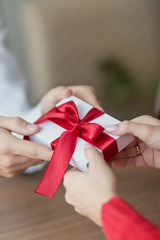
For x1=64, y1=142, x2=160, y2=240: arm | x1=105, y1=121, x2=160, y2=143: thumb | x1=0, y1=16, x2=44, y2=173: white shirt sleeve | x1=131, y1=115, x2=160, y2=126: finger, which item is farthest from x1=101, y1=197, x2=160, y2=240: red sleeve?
x1=0, y1=16, x2=44, y2=173: white shirt sleeve

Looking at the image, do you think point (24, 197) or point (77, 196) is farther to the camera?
point (24, 197)

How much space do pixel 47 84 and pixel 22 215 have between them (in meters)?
1.45

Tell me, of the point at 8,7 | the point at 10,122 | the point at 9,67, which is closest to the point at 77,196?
the point at 10,122

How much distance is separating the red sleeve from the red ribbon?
21 centimetres

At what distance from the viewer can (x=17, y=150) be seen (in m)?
0.94

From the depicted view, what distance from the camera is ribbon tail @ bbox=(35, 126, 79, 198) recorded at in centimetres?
80

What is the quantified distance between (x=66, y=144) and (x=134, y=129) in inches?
7.5

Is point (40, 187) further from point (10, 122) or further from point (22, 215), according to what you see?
point (10, 122)

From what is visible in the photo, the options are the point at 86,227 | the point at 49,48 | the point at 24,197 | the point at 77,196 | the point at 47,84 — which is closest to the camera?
the point at 77,196

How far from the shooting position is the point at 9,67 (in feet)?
4.83

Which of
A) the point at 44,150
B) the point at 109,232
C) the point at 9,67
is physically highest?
the point at 9,67

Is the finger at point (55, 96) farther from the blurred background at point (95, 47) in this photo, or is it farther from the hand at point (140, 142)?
the blurred background at point (95, 47)

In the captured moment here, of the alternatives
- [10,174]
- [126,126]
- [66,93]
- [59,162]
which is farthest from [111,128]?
[10,174]

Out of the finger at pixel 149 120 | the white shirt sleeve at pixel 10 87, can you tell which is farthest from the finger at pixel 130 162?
the white shirt sleeve at pixel 10 87
